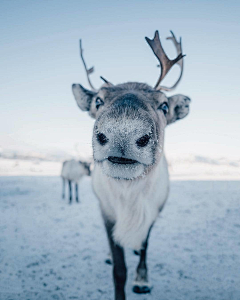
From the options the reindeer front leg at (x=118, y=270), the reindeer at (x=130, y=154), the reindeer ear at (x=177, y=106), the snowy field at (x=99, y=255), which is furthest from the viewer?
the reindeer ear at (x=177, y=106)

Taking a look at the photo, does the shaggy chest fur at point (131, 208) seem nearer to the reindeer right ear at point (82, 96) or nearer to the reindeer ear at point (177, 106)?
the reindeer ear at point (177, 106)

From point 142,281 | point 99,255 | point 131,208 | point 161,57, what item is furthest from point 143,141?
point 99,255

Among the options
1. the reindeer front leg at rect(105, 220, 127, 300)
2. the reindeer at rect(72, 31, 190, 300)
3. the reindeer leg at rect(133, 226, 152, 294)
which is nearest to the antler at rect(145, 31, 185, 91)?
the reindeer at rect(72, 31, 190, 300)

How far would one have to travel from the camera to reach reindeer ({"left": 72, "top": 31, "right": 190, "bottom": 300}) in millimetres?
1340

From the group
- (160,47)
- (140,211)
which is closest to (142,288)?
(140,211)

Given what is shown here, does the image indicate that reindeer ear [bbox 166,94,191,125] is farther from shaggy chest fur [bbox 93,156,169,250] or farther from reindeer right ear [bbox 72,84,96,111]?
reindeer right ear [bbox 72,84,96,111]

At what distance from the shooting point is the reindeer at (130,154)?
1340mm

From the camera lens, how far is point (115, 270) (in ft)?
6.98

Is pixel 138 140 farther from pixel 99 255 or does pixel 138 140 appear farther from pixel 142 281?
pixel 99 255

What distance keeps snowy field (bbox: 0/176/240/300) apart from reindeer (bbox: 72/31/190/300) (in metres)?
0.49

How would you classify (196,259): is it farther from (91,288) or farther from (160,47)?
(160,47)

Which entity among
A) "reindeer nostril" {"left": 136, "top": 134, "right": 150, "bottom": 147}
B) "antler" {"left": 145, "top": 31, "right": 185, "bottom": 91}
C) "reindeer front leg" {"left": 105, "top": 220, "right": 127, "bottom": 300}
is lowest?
"reindeer front leg" {"left": 105, "top": 220, "right": 127, "bottom": 300}

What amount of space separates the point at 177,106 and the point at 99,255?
9.24 ft

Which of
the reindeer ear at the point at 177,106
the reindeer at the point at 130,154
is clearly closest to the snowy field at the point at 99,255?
the reindeer at the point at 130,154
